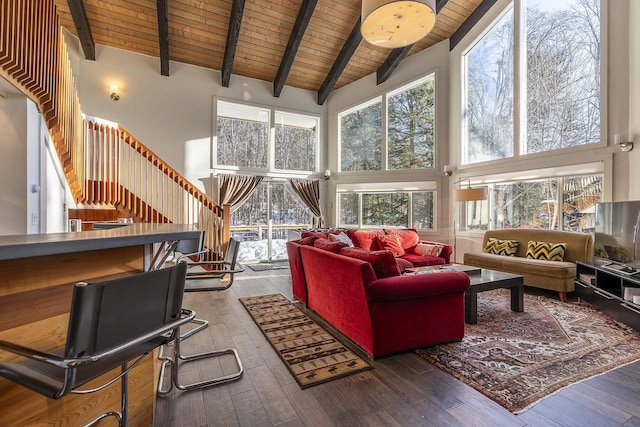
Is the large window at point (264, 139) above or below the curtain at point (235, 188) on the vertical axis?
above

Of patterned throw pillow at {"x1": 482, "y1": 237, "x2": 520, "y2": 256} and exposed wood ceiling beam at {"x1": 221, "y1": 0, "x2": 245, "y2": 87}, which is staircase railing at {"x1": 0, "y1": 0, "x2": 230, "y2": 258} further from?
patterned throw pillow at {"x1": 482, "y1": 237, "x2": 520, "y2": 256}

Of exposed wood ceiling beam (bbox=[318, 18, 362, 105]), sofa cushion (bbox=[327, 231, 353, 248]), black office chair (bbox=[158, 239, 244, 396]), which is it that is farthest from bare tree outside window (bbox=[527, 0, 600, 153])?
black office chair (bbox=[158, 239, 244, 396])

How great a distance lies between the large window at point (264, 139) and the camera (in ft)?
24.2

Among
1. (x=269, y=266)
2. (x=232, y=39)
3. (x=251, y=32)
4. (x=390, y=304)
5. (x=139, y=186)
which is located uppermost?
(x=251, y=32)

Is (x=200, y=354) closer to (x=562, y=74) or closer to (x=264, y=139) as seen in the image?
(x=264, y=139)

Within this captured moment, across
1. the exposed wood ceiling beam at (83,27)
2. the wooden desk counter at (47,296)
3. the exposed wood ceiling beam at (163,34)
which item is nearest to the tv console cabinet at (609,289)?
the wooden desk counter at (47,296)

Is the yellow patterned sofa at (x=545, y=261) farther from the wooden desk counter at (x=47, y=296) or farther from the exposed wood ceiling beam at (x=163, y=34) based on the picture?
the exposed wood ceiling beam at (x=163, y=34)

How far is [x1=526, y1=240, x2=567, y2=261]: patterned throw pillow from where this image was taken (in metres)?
4.39

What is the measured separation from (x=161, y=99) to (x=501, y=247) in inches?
291

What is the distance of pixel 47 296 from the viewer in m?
1.22

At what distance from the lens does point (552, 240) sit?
4629 millimetres

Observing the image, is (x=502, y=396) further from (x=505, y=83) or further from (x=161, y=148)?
(x=161, y=148)

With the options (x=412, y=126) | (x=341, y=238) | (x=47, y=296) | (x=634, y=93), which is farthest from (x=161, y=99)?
(x=634, y=93)

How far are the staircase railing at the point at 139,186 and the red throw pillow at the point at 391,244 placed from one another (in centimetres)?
285
